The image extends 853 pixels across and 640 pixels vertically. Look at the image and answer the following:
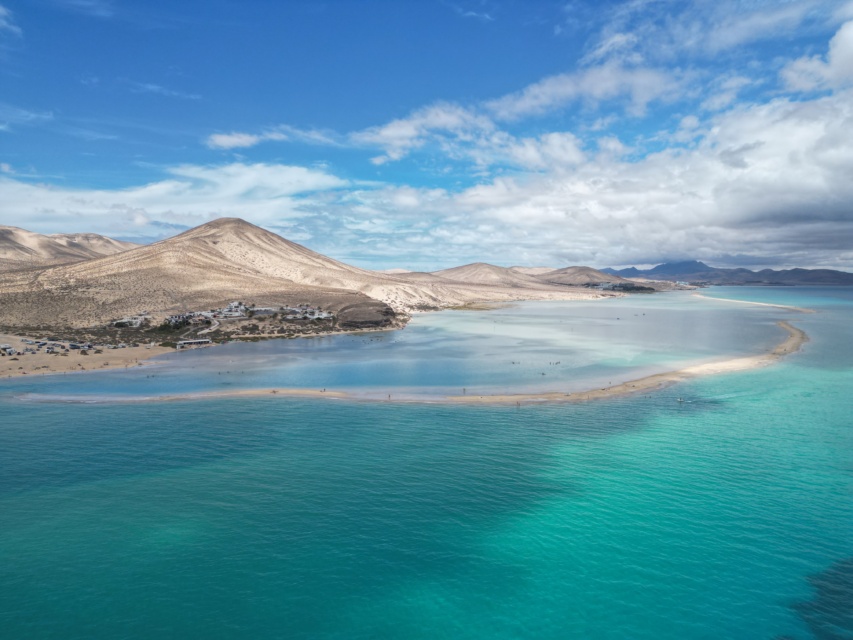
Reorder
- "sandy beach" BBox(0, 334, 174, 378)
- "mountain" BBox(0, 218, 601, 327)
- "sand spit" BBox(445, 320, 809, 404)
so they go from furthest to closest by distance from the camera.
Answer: "mountain" BBox(0, 218, 601, 327) < "sandy beach" BBox(0, 334, 174, 378) < "sand spit" BBox(445, 320, 809, 404)

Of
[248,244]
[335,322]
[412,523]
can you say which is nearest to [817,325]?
[335,322]

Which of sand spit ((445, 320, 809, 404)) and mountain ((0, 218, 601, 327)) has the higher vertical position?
mountain ((0, 218, 601, 327))

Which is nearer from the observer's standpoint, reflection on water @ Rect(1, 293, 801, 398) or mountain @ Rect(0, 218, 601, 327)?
reflection on water @ Rect(1, 293, 801, 398)

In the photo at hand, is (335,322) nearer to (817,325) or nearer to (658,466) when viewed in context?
(658,466)

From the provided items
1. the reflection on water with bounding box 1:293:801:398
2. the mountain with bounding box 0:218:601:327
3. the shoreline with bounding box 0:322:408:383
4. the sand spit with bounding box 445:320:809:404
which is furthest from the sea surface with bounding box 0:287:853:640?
the mountain with bounding box 0:218:601:327

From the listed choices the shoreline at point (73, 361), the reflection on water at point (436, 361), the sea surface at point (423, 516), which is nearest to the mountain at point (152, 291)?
the reflection on water at point (436, 361)

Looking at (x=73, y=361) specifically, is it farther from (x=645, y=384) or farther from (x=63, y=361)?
(x=645, y=384)

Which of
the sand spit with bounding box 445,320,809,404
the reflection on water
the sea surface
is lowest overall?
the sea surface

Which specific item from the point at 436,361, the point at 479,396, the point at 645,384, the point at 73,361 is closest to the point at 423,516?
the point at 479,396

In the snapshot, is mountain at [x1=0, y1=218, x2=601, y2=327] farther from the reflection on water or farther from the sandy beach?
the sandy beach
